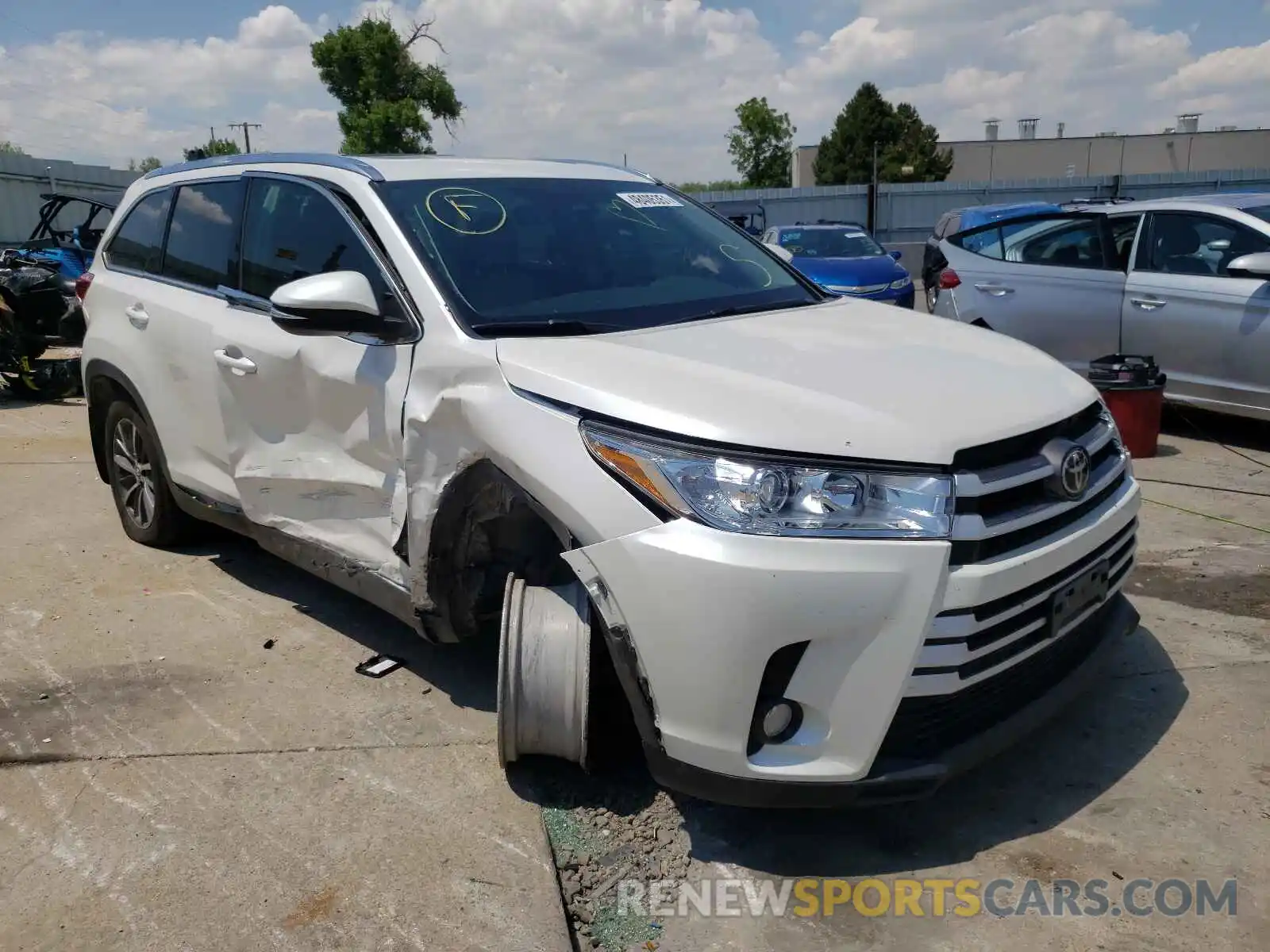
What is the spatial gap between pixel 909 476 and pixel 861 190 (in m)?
25.4

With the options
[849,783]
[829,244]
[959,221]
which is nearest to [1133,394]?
[849,783]

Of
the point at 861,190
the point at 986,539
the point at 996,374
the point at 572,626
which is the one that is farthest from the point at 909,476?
the point at 861,190

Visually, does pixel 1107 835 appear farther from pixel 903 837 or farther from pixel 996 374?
pixel 996 374

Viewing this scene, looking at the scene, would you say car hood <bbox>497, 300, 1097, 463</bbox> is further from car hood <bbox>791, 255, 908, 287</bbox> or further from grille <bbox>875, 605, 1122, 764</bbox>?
car hood <bbox>791, 255, 908, 287</bbox>

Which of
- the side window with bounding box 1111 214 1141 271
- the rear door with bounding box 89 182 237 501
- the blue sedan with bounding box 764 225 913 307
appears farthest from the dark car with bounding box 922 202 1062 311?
the rear door with bounding box 89 182 237 501

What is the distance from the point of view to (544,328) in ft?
10.0

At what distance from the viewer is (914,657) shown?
2.36m

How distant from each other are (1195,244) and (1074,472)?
509 cm

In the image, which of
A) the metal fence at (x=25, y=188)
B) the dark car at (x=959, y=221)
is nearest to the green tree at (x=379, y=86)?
the metal fence at (x=25, y=188)

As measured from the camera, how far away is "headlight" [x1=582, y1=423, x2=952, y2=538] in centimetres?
236

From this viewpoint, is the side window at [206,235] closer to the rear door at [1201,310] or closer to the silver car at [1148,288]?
the silver car at [1148,288]

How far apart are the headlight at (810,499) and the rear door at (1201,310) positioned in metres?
5.03

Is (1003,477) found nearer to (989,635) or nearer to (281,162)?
(989,635)

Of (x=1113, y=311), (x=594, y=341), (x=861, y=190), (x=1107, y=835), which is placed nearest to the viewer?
(x=1107, y=835)
